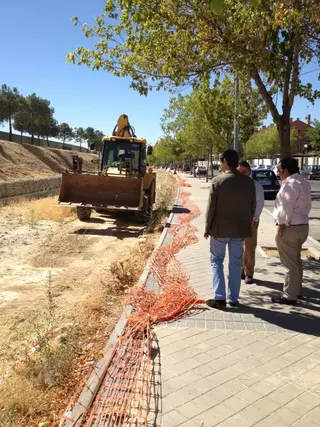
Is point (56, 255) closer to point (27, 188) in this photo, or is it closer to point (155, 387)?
point (155, 387)

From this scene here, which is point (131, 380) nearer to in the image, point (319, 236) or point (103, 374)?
point (103, 374)

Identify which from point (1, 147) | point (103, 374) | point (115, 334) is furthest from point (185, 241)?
point (1, 147)

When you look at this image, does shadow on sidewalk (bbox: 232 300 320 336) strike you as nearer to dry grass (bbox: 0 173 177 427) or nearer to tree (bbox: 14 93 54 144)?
dry grass (bbox: 0 173 177 427)

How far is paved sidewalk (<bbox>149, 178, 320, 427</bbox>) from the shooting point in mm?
3031

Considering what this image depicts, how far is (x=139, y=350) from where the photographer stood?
398 centimetres

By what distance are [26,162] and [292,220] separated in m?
45.1

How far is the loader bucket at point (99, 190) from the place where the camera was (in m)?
13.0

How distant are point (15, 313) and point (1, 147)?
144ft


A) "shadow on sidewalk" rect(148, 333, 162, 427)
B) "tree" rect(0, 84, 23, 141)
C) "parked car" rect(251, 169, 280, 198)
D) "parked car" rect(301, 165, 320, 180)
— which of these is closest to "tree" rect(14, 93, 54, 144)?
"tree" rect(0, 84, 23, 141)

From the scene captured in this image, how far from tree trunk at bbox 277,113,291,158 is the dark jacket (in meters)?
3.83

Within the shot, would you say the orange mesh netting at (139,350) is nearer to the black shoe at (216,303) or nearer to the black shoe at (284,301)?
the black shoe at (216,303)

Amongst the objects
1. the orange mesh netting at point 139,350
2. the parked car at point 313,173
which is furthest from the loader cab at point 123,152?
the parked car at point 313,173

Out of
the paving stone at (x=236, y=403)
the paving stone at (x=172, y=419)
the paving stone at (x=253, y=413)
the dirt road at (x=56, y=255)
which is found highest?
the paving stone at (x=236, y=403)

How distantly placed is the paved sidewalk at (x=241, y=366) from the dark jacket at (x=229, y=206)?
0.94m
